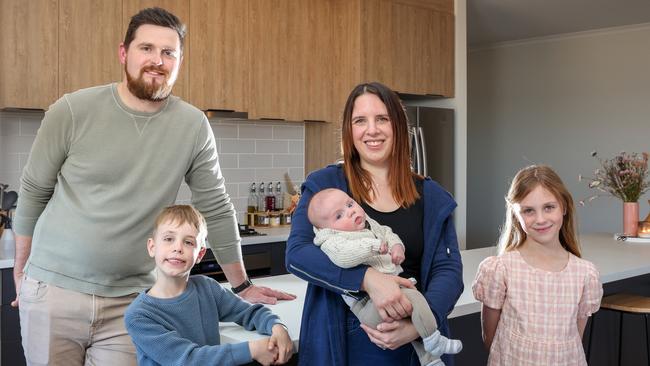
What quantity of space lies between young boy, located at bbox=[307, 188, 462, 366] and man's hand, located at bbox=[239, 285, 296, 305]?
18.1 inches

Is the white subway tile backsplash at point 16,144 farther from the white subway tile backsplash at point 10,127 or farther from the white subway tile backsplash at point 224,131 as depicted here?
the white subway tile backsplash at point 224,131

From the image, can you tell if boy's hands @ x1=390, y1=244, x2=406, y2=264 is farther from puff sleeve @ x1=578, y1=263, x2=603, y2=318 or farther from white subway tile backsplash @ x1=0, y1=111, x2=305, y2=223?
white subway tile backsplash @ x1=0, y1=111, x2=305, y2=223

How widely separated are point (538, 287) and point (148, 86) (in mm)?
1347

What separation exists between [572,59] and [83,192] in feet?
20.4

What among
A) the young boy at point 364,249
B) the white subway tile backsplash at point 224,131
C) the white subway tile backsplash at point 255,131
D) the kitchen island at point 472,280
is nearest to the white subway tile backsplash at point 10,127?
the white subway tile backsplash at point 224,131

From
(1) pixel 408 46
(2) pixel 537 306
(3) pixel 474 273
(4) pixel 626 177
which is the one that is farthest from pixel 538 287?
(1) pixel 408 46

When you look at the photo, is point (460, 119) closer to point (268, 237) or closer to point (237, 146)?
point (237, 146)

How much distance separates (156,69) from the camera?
6.36 feet

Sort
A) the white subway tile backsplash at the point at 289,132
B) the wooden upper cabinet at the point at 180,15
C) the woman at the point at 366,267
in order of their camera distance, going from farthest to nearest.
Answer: the white subway tile backsplash at the point at 289,132, the wooden upper cabinet at the point at 180,15, the woman at the point at 366,267

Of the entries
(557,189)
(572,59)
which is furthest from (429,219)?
(572,59)

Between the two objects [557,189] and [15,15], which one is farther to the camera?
[15,15]

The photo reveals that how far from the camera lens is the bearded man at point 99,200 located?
1.93 meters

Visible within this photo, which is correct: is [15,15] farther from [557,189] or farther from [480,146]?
[480,146]

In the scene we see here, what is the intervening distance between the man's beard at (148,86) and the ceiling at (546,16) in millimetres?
4413
